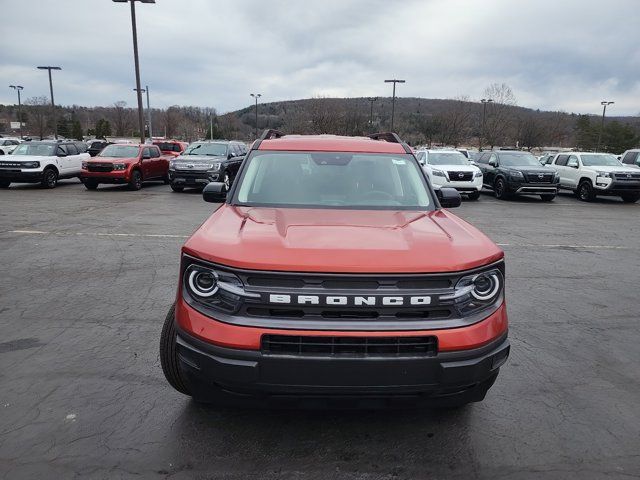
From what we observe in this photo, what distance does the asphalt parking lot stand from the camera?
8.99 feet

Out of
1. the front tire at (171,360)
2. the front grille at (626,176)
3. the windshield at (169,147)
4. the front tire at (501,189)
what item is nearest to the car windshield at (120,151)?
the windshield at (169,147)

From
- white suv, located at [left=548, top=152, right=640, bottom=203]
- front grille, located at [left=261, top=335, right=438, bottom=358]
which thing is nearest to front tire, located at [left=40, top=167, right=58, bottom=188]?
front grille, located at [left=261, top=335, right=438, bottom=358]

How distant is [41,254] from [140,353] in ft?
15.4

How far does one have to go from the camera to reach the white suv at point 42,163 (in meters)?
18.2

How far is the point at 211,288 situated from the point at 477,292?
142cm

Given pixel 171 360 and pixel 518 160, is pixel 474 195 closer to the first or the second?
pixel 518 160

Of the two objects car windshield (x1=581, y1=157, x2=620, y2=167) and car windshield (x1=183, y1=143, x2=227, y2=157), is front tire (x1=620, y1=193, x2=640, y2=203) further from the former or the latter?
car windshield (x1=183, y1=143, x2=227, y2=157)

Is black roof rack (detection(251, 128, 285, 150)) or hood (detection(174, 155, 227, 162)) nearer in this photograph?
black roof rack (detection(251, 128, 285, 150))

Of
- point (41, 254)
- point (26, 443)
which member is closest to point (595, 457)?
point (26, 443)

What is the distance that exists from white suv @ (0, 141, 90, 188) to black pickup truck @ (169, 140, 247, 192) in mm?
4792

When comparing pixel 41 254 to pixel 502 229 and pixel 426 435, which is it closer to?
pixel 426 435

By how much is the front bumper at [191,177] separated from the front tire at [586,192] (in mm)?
13671

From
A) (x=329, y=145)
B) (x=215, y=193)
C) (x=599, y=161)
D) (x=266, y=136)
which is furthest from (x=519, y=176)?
(x=215, y=193)

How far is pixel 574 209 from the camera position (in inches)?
626
